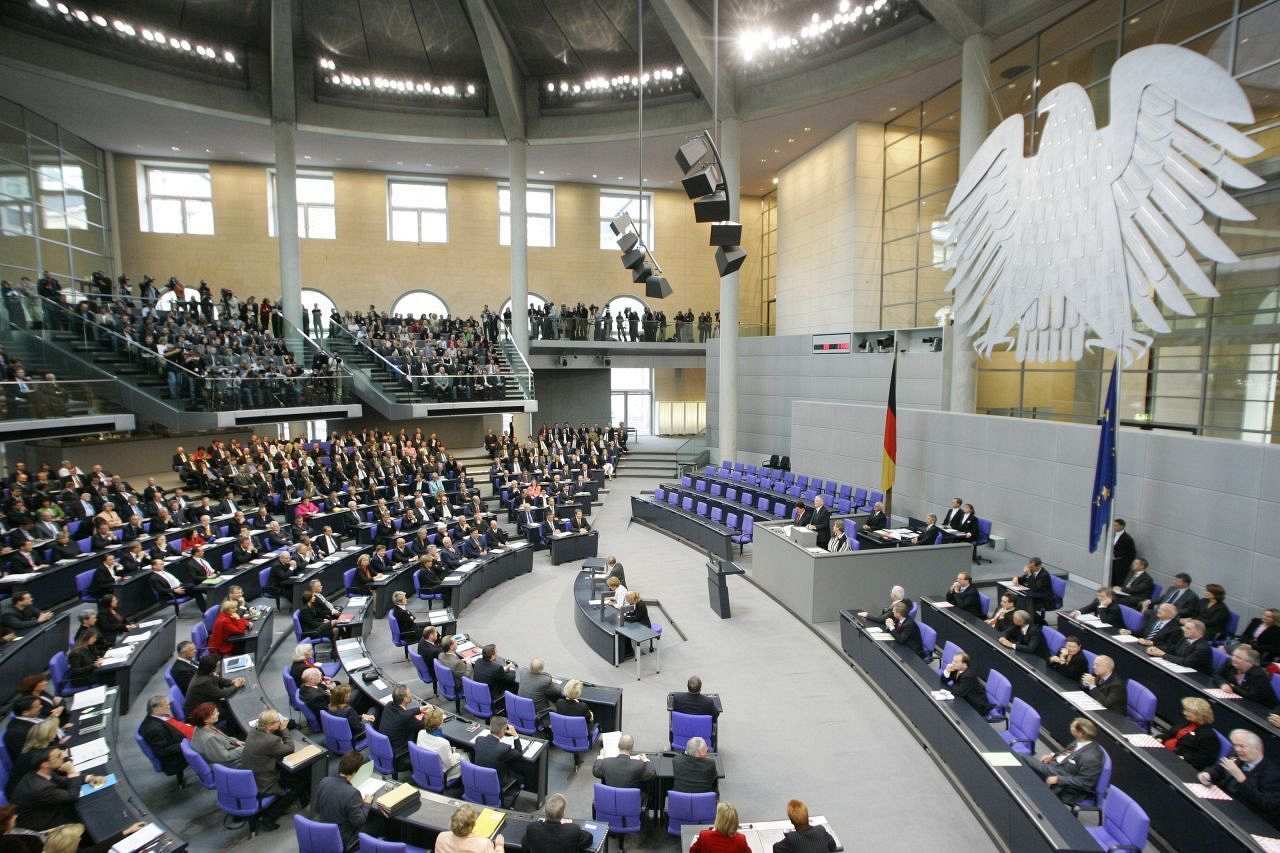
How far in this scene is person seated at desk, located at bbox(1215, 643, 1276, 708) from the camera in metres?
6.14

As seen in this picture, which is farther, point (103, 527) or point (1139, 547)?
point (103, 527)

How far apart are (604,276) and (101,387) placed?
2046 cm

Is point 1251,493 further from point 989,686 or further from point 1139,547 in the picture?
point 989,686

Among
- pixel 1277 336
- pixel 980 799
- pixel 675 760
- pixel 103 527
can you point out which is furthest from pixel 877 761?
pixel 103 527

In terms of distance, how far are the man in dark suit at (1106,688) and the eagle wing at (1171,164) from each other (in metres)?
5.43

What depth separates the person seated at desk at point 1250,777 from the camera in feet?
16.1

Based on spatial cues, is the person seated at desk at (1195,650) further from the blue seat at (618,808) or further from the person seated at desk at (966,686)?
the blue seat at (618,808)

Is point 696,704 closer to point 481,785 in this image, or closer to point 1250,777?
point 481,785

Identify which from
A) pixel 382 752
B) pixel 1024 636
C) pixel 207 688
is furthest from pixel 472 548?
pixel 1024 636

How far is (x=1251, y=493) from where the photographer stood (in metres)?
8.87

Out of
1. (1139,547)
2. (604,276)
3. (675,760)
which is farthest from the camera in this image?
(604,276)

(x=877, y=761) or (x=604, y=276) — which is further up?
(x=604, y=276)

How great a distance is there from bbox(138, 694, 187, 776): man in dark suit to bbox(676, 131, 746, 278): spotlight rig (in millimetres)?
8629

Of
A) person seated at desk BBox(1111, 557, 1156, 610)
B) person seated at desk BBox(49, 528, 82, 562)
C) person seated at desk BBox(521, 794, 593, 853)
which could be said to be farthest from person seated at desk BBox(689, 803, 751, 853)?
person seated at desk BBox(49, 528, 82, 562)
